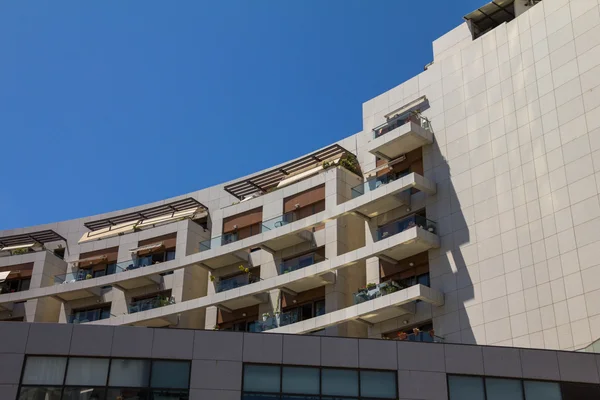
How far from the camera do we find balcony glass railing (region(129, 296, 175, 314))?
56.6 m

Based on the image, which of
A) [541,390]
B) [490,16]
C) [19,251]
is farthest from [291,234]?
[19,251]

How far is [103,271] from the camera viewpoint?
63.4 meters

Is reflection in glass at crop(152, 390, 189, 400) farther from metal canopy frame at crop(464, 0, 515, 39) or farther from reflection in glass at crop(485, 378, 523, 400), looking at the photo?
metal canopy frame at crop(464, 0, 515, 39)

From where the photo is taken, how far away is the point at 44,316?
62750 mm

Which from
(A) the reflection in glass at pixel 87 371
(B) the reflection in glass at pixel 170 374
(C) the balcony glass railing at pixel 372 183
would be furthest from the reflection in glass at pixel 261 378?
(C) the balcony glass railing at pixel 372 183

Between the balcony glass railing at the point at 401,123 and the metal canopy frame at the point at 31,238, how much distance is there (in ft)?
105

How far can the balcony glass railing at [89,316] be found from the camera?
60.3 meters

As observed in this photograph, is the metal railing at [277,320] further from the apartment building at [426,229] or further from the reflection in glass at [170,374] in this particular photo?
the reflection in glass at [170,374]

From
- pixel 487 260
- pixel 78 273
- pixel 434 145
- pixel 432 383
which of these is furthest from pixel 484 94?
pixel 78 273

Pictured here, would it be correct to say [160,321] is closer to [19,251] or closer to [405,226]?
[19,251]

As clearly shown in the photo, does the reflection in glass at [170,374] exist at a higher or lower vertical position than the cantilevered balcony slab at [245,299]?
lower

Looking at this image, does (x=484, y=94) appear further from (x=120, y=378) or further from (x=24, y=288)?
(x=24, y=288)

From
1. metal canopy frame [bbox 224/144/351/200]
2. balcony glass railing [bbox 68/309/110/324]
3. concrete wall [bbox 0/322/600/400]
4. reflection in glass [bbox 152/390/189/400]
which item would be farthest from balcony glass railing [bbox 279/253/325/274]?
reflection in glass [bbox 152/390/189/400]

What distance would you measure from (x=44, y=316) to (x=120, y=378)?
36128 millimetres
